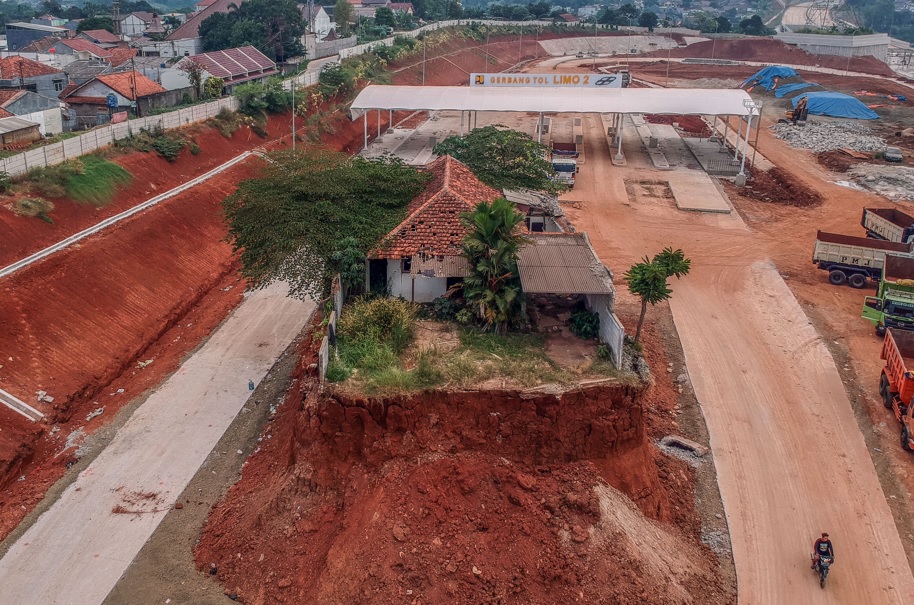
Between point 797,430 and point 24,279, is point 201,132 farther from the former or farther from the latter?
point 797,430

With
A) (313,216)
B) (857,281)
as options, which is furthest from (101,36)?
(857,281)

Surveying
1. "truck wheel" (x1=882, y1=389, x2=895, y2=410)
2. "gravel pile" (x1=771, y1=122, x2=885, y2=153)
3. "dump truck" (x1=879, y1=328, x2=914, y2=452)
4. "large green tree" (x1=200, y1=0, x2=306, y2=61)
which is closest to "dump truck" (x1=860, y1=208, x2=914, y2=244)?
"dump truck" (x1=879, y1=328, x2=914, y2=452)

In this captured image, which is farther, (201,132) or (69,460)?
(201,132)


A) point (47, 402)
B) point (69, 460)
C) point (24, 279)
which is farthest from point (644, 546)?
point (24, 279)

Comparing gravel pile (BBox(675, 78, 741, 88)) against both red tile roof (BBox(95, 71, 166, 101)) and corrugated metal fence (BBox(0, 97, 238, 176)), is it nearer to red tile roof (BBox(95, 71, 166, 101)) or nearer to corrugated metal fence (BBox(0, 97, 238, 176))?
corrugated metal fence (BBox(0, 97, 238, 176))

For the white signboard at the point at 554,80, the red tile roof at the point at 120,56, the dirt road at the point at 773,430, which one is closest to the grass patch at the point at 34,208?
the dirt road at the point at 773,430
